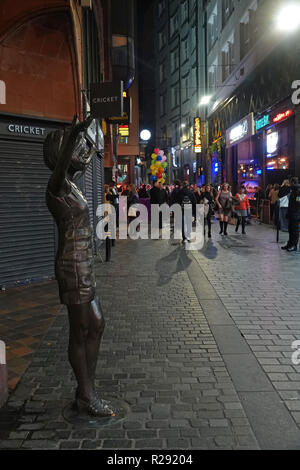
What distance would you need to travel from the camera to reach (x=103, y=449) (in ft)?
9.75

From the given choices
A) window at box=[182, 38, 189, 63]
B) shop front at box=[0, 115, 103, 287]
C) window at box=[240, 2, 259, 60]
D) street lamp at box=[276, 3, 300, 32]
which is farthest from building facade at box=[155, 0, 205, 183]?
shop front at box=[0, 115, 103, 287]

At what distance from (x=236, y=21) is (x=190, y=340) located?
2519cm

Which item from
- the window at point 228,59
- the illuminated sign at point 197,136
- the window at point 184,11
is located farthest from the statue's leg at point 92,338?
the window at point 184,11

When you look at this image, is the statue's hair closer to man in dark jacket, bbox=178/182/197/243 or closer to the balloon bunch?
man in dark jacket, bbox=178/182/197/243

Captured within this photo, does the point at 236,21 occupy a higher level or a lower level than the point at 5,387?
higher

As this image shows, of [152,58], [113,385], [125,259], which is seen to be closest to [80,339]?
[113,385]

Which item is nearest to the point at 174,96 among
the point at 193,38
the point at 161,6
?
the point at 193,38

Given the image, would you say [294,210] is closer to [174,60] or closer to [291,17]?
[291,17]

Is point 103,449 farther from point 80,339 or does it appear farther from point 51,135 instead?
point 51,135

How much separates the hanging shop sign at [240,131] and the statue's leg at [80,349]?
20491 millimetres

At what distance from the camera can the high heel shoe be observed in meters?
3.42

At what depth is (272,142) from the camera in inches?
789

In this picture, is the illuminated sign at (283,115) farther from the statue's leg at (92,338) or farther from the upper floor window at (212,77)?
the upper floor window at (212,77)

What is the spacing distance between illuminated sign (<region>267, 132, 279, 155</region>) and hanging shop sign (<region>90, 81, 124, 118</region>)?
1228 cm
